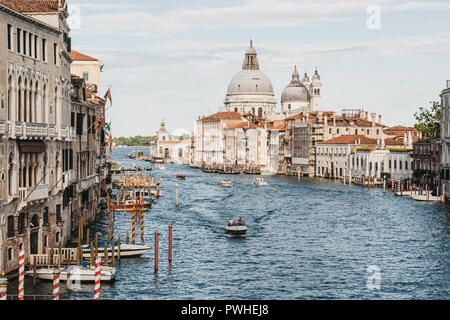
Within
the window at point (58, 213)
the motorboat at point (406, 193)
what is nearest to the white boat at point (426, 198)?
the motorboat at point (406, 193)

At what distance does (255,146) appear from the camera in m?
162

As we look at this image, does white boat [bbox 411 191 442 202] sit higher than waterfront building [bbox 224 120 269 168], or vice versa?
waterfront building [bbox 224 120 269 168]

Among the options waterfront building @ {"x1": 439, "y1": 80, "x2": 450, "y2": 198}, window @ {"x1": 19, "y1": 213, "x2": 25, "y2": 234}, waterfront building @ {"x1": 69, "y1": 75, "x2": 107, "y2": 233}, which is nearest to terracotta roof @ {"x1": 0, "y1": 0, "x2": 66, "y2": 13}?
waterfront building @ {"x1": 69, "y1": 75, "x2": 107, "y2": 233}

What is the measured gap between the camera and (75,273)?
96.2 feet

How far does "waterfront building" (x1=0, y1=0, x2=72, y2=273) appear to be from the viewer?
27.0 m

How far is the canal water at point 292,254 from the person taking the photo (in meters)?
30.2

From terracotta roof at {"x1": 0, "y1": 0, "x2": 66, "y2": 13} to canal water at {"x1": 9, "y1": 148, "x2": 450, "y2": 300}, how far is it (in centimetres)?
1051

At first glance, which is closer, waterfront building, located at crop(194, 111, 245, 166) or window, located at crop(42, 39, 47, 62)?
window, located at crop(42, 39, 47, 62)

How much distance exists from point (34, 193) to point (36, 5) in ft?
27.5

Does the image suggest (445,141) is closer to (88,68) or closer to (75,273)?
(88,68)

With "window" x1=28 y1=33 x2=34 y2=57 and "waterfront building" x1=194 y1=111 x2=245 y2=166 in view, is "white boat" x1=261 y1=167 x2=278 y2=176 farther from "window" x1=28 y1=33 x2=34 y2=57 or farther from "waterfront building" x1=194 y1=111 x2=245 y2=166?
"window" x1=28 y1=33 x2=34 y2=57

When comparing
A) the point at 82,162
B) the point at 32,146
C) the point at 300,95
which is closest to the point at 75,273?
the point at 32,146

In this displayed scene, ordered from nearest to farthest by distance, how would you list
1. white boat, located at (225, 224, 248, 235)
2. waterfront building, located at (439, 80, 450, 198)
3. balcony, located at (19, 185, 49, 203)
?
balcony, located at (19, 185, 49, 203) → white boat, located at (225, 224, 248, 235) → waterfront building, located at (439, 80, 450, 198)
